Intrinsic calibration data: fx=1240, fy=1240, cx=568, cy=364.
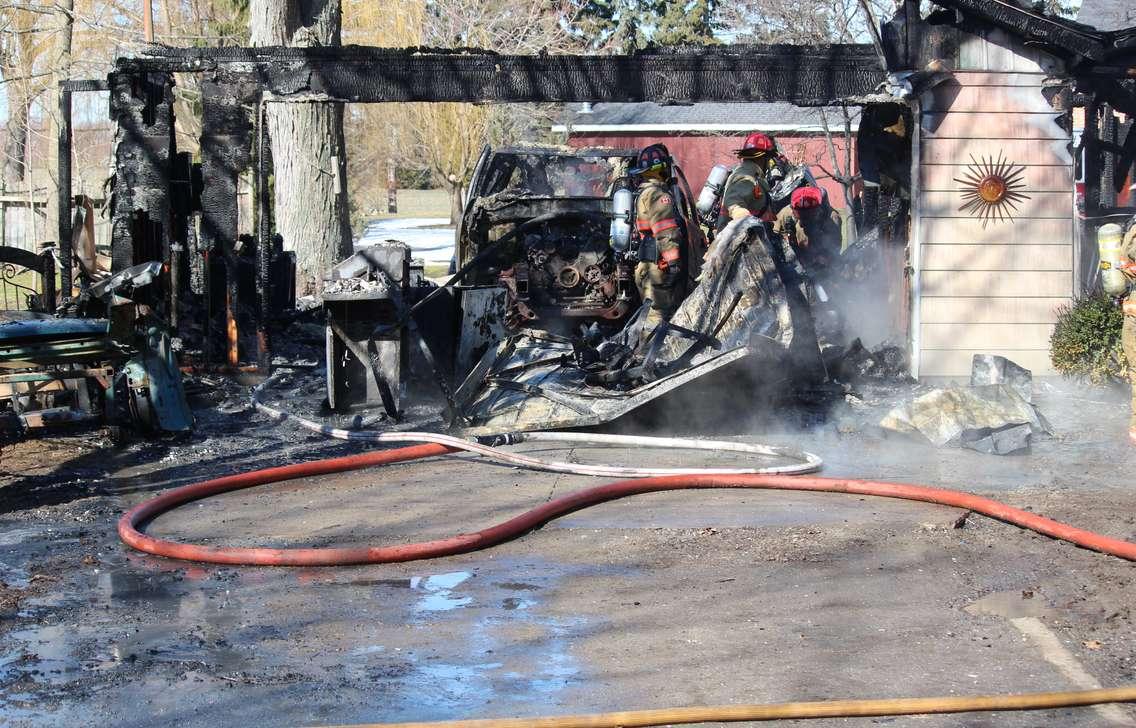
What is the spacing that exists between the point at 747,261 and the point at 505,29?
780 inches

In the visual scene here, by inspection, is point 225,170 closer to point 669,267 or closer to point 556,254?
point 556,254

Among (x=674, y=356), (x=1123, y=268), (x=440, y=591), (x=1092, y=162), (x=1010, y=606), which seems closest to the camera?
(x=1010, y=606)

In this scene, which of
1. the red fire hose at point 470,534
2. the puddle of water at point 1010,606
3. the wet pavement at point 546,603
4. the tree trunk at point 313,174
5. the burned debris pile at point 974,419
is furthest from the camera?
the tree trunk at point 313,174

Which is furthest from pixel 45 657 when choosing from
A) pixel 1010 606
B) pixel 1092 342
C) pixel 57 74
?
pixel 57 74

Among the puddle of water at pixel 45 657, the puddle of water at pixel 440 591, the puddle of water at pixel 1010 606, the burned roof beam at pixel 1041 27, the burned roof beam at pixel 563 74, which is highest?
the burned roof beam at pixel 1041 27

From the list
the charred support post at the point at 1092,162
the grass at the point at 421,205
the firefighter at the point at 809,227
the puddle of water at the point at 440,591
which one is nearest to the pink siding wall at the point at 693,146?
the grass at the point at 421,205

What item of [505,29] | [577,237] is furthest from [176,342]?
[505,29]

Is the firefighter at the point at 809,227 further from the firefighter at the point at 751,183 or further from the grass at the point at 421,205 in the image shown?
the grass at the point at 421,205

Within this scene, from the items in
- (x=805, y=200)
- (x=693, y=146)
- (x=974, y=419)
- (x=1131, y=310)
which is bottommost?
(x=974, y=419)

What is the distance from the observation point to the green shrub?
32.8ft

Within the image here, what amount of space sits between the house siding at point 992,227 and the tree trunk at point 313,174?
378 inches

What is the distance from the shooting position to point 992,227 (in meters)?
11.2

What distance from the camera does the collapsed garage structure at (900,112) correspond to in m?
10.8

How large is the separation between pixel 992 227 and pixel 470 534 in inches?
270
